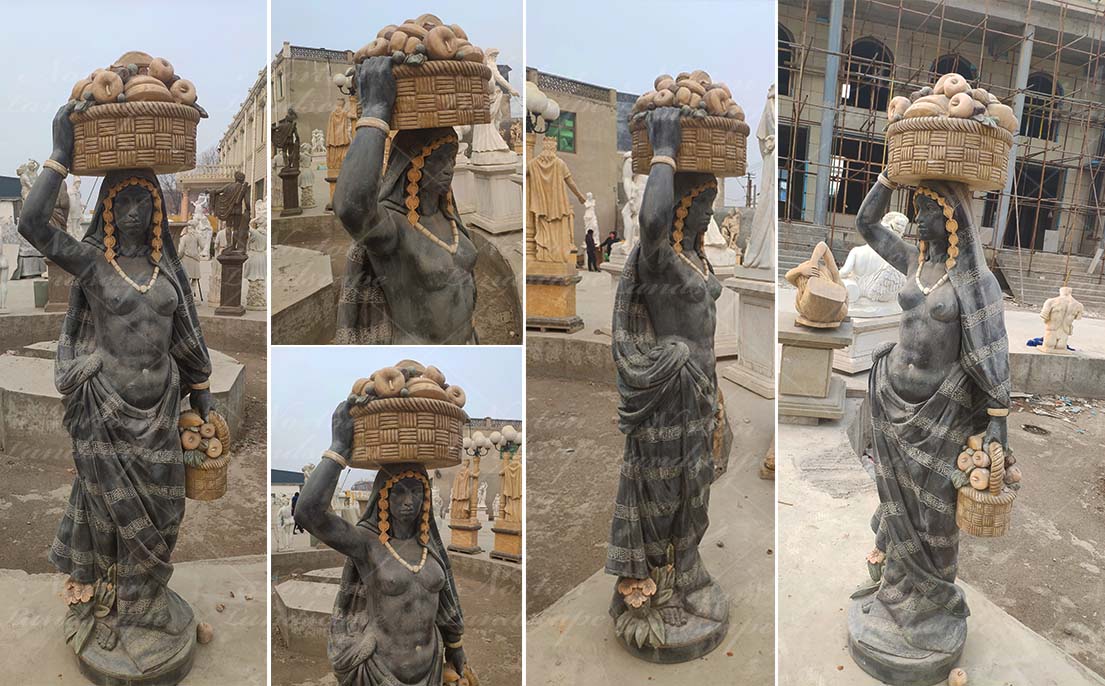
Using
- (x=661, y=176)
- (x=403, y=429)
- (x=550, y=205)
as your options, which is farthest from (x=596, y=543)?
(x=550, y=205)

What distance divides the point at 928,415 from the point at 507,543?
222 cm

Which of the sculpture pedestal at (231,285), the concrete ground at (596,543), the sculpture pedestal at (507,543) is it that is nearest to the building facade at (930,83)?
the concrete ground at (596,543)

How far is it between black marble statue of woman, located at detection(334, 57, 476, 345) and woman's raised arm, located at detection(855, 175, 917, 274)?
1813mm

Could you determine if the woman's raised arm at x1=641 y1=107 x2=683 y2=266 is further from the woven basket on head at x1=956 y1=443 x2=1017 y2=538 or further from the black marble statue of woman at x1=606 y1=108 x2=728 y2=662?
the woven basket on head at x1=956 y1=443 x2=1017 y2=538

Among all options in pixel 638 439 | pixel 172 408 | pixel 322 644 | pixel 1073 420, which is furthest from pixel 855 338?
pixel 172 408

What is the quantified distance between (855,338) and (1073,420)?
2.57 metres

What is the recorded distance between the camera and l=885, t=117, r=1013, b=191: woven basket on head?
2.74 metres

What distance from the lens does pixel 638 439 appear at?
3.15 meters

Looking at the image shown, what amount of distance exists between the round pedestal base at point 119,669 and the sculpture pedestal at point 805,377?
Answer: 4.84 m

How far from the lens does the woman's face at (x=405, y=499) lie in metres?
2.58

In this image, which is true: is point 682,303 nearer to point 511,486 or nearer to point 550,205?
point 511,486

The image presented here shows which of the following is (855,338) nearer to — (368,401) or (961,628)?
(961,628)

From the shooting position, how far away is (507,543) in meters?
4.16

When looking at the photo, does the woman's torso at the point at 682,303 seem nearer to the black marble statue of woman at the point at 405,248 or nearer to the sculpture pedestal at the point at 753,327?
the black marble statue of woman at the point at 405,248
